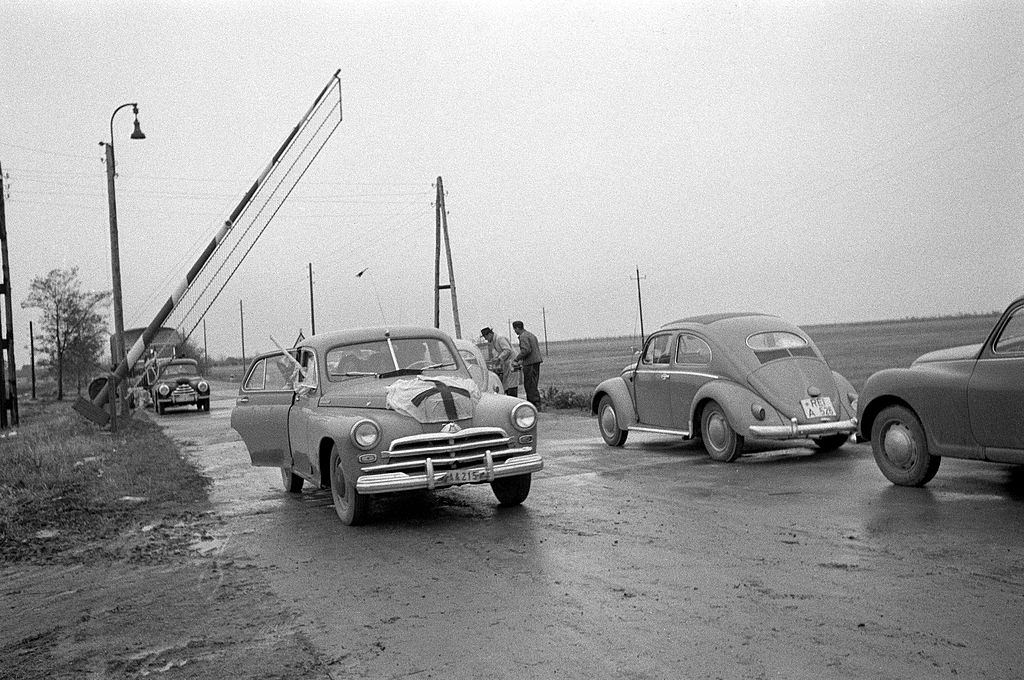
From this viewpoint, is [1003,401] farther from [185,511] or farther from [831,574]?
[185,511]

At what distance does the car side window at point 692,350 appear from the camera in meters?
12.1

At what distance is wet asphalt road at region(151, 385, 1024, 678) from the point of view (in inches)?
174

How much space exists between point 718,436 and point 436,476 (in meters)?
4.67

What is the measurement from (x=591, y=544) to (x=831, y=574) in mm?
1877

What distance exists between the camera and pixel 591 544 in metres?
7.08

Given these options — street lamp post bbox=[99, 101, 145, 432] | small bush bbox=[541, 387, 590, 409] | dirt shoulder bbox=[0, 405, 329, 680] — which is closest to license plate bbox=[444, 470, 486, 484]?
dirt shoulder bbox=[0, 405, 329, 680]

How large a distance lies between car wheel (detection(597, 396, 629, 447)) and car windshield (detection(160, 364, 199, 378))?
21.8 metres

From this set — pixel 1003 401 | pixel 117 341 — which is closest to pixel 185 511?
pixel 1003 401

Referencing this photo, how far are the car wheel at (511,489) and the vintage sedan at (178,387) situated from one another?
24.2 metres

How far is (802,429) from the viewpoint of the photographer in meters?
11.0

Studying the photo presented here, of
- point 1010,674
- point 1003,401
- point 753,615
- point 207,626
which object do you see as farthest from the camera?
point 1003,401

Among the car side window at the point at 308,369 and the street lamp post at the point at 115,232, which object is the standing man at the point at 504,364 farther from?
the street lamp post at the point at 115,232

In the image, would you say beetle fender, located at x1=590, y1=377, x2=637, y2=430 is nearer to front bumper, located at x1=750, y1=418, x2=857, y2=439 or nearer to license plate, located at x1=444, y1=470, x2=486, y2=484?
front bumper, located at x1=750, y1=418, x2=857, y2=439

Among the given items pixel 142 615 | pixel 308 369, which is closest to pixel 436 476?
pixel 308 369
